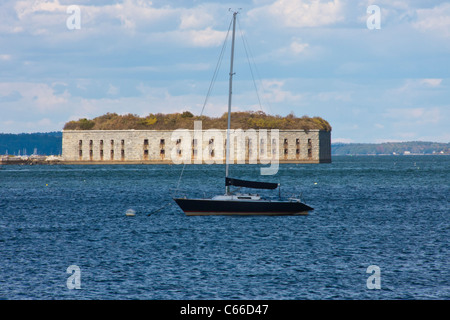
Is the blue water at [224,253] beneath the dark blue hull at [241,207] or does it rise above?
beneath

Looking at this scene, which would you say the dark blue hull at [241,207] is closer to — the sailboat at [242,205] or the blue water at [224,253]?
the sailboat at [242,205]

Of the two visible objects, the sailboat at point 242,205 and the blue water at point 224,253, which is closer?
the blue water at point 224,253

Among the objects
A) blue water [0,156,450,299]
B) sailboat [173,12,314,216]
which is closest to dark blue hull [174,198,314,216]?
sailboat [173,12,314,216]

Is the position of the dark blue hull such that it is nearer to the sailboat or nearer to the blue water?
the sailboat

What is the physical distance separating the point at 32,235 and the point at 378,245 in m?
22.9

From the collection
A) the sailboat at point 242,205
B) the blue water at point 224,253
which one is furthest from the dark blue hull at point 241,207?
the blue water at point 224,253

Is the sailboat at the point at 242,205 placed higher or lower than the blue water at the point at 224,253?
higher

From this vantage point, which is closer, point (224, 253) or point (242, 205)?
point (224, 253)

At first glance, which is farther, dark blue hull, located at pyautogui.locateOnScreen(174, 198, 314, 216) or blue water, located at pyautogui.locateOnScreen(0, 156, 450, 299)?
dark blue hull, located at pyautogui.locateOnScreen(174, 198, 314, 216)

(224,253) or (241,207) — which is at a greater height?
(241,207)

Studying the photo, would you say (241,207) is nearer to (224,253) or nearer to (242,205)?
(242,205)

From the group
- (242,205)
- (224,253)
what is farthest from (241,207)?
(224,253)

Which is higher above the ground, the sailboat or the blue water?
the sailboat
